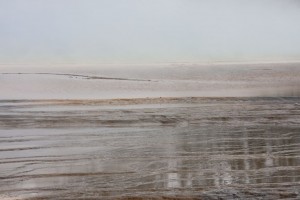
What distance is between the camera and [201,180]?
9.12 m

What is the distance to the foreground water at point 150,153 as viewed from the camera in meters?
8.59

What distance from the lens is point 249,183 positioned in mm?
8891

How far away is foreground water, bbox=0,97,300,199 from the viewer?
8.59m

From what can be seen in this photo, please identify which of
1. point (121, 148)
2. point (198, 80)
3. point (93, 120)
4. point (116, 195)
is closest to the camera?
point (116, 195)

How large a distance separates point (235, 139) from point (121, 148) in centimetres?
327

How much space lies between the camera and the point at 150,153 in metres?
11.3

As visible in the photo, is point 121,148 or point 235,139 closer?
point 121,148

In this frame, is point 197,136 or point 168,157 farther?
point 197,136

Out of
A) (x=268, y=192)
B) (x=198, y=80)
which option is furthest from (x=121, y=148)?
(x=198, y=80)

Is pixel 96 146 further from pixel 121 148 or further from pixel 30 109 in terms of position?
pixel 30 109

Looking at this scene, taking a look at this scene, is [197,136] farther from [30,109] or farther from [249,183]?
[30,109]

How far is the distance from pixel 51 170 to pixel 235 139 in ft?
17.9

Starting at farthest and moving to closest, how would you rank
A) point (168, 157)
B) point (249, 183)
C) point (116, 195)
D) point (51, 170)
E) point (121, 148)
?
point (121, 148), point (168, 157), point (51, 170), point (249, 183), point (116, 195)

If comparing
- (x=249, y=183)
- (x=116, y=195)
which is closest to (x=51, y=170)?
(x=116, y=195)
